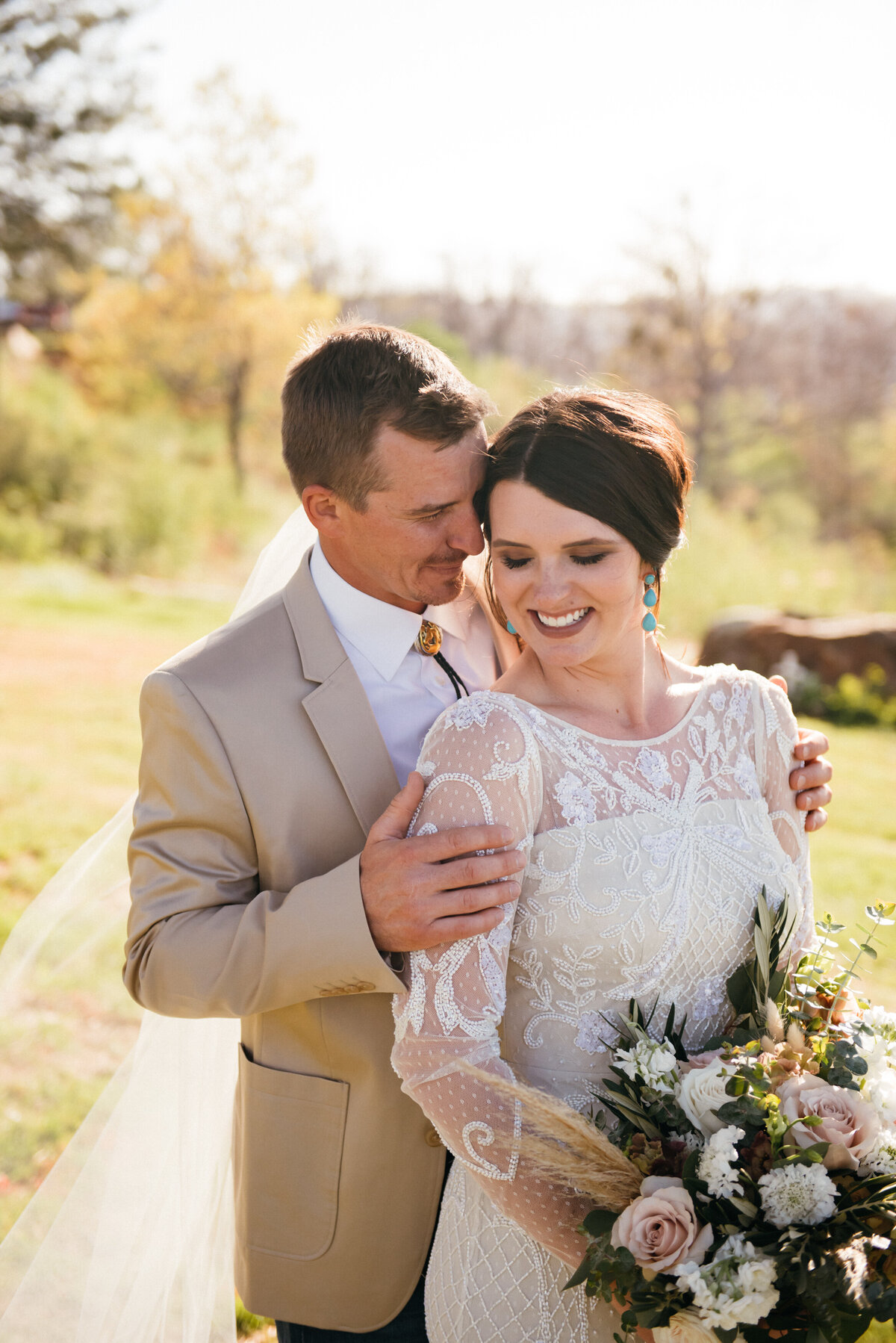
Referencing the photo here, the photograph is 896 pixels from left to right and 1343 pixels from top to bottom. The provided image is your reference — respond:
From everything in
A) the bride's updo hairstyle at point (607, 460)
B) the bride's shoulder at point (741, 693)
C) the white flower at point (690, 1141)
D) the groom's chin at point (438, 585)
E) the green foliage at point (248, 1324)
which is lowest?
the green foliage at point (248, 1324)

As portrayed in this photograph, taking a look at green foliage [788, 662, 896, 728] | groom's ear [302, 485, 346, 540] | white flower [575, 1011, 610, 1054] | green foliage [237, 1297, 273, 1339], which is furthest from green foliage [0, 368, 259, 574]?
white flower [575, 1011, 610, 1054]

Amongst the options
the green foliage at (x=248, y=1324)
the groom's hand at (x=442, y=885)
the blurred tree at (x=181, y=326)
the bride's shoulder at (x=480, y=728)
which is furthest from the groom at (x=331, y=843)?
the blurred tree at (x=181, y=326)

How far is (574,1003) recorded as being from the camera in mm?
1982

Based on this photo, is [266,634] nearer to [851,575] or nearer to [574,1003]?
[574,1003]

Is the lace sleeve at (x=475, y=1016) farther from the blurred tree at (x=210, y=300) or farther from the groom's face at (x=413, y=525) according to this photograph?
the blurred tree at (x=210, y=300)

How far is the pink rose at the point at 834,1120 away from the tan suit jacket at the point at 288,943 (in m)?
0.75

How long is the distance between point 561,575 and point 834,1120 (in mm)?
1104

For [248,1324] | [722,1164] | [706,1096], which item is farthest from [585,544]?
[248,1324]

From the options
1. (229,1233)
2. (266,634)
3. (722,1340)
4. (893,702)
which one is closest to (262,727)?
(266,634)

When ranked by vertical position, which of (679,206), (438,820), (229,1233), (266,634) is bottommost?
(229,1233)

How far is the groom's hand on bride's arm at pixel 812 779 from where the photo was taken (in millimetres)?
2393

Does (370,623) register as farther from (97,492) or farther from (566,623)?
(97,492)

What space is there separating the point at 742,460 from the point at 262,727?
97.1 ft

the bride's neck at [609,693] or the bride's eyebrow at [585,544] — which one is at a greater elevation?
the bride's eyebrow at [585,544]
